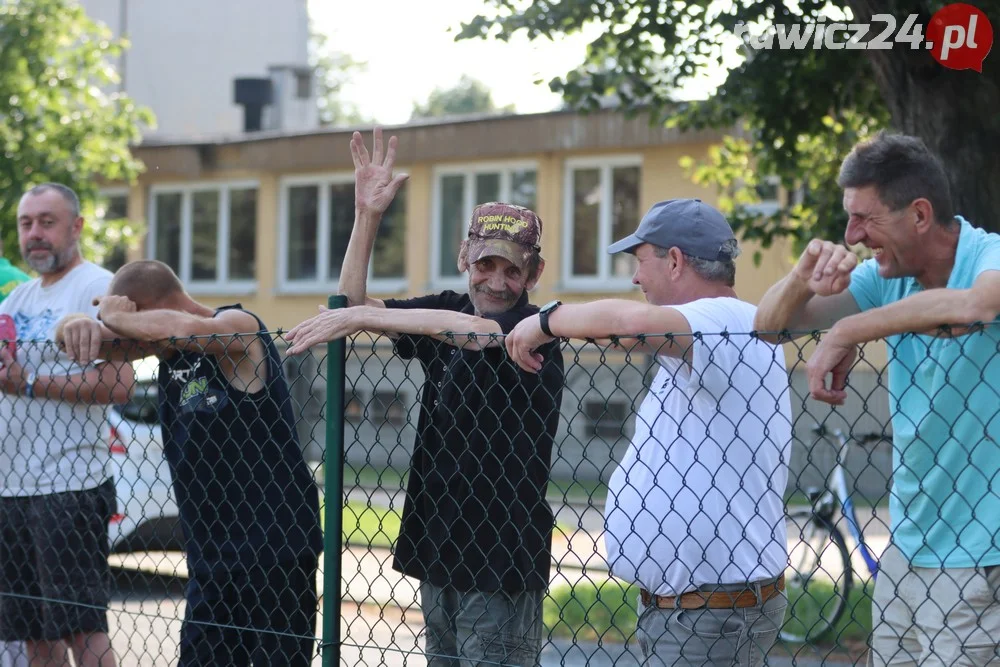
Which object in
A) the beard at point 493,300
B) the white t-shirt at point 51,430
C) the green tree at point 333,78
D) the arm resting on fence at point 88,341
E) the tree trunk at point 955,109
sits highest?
the green tree at point 333,78

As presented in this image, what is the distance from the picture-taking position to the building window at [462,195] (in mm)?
18391

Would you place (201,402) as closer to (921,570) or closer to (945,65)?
(921,570)

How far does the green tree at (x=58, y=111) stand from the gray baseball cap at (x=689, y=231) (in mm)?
10678

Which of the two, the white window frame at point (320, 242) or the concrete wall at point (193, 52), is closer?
the white window frame at point (320, 242)

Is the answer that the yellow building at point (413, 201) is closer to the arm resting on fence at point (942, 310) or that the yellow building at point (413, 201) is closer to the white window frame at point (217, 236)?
the white window frame at point (217, 236)

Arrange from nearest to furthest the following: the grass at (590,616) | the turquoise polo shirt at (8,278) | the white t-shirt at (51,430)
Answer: the white t-shirt at (51,430)
the turquoise polo shirt at (8,278)
the grass at (590,616)

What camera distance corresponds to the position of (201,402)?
4008 millimetres

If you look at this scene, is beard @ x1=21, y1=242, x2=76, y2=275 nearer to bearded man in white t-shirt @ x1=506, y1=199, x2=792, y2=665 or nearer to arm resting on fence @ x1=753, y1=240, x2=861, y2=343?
bearded man in white t-shirt @ x1=506, y1=199, x2=792, y2=665

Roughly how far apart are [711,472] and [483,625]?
0.84 metres

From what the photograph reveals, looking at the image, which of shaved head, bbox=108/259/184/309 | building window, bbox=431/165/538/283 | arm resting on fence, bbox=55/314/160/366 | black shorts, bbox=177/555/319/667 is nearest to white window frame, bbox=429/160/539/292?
building window, bbox=431/165/538/283

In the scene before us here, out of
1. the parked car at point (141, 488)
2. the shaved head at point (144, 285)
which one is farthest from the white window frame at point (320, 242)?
the shaved head at point (144, 285)

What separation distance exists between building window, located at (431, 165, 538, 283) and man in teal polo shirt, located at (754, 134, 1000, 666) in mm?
15187

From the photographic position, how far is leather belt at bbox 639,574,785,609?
3080 millimetres

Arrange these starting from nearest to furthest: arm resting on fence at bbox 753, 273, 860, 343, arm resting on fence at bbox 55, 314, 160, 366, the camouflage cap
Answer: arm resting on fence at bbox 753, 273, 860, 343
the camouflage cap
arm resting on fence at bbox 55, 314, 160, 366
